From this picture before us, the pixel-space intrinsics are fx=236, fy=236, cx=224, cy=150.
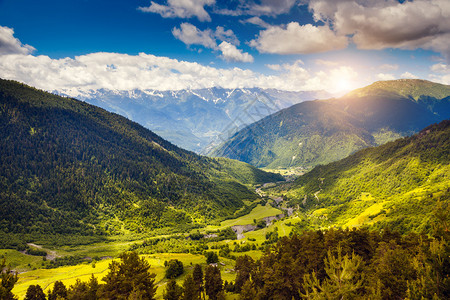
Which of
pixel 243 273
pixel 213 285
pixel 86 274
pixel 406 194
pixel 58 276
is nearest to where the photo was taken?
pixel 213 285

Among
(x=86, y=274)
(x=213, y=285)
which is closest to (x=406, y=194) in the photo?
(x=213, y=285)

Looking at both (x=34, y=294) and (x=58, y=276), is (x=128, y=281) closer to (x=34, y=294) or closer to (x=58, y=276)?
(x=34, y=294)

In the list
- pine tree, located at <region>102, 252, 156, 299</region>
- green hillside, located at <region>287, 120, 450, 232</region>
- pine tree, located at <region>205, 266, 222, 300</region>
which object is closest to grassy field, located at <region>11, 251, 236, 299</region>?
pine tree, located at <region>205, 266, 222, 300</region>

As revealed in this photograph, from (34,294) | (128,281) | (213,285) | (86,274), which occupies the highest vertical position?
(128,281)

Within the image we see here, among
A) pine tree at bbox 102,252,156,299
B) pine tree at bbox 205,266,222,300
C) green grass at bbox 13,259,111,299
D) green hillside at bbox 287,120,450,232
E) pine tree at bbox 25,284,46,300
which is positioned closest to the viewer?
pine tree at bbox 102,252,156,299

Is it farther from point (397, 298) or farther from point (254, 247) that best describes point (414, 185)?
point (397, 298)

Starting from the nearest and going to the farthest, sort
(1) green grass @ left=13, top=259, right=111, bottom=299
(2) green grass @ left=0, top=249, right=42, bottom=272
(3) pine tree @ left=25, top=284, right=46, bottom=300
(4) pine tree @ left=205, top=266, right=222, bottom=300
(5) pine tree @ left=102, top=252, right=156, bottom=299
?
1. (5) pine tree @ left=102, top=252, right=156, bottom=299
2. (3) pine tree @ left=25, top=284, right=46, bottom=300
3. (4) pine tree @ left=205, top=266, right=222, bottom=300
4. (1) green grass @ left=13, top=259, right=111, bottom=299
5. (2) green grass @ left=0, top=249, right=42, bottom=272

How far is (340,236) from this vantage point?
209ft

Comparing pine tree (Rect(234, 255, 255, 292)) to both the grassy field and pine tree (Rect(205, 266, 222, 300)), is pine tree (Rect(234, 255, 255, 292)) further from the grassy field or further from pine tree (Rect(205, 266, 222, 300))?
the grassy field

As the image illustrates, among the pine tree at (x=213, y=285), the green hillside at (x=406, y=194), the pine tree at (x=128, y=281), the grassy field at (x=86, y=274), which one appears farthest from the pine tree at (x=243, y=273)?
the green hillside at (x=406, y=194)

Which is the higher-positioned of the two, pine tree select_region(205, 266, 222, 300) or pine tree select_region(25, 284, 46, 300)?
pine tree select_region(25, 284, 46, 300)

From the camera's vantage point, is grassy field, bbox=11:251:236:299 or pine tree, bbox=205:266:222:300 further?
grassy field, bbox=11:251:236:299

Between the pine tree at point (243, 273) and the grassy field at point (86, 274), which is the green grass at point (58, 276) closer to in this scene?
the grassy field at point (86, 274)

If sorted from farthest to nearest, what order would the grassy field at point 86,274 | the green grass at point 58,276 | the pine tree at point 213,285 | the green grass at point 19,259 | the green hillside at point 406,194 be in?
the green grass at point 19,259 < the green hillside at point 406,194 < the green grass at point 58,276 < the grassy field at point 86,274 < the pine tree at point 213,285
